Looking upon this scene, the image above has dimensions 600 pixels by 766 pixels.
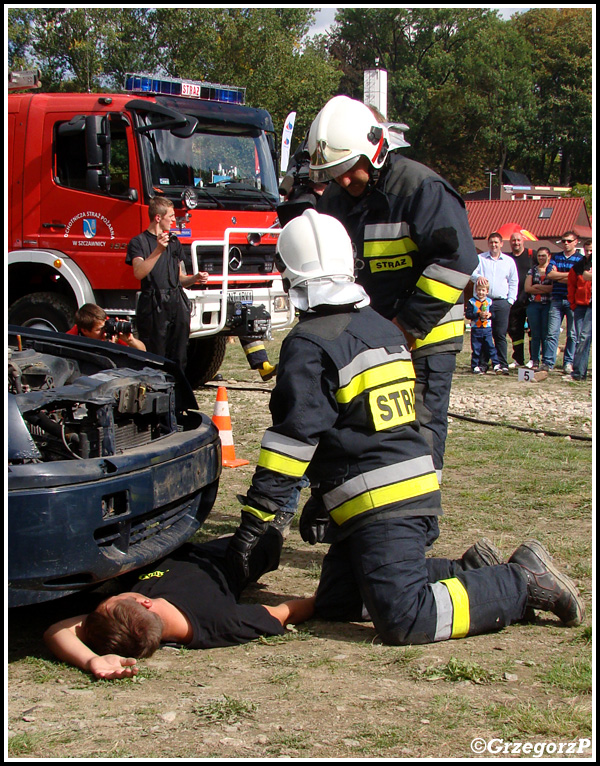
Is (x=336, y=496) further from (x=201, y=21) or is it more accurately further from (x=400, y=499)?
(x=201, y=21)

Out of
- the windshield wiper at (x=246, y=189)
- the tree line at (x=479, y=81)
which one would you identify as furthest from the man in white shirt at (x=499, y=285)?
the tree line at (x=479, y=81)

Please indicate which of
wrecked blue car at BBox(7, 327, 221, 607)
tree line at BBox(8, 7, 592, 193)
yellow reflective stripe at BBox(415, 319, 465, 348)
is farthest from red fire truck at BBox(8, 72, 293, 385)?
tree line at BBox(8, 7, 592, 193)

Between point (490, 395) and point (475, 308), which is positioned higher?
point (475, 308)

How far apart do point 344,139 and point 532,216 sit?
27.8 metres

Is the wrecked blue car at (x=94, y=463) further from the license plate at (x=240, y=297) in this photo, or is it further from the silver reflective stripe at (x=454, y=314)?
the license plate at (x=240, y=297)

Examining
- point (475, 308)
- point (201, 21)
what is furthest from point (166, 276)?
point (201, 21)

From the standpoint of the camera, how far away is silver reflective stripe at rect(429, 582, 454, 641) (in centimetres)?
338

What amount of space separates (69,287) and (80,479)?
21.3 feet

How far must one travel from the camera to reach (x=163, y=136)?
9297 millimetres

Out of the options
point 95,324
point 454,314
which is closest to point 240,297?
point 95,324

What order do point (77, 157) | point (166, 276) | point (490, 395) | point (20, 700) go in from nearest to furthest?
point (20, 700) → point (166, 276) → point (77, 157) → point (490, 395)

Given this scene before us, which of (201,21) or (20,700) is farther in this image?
(201,21)

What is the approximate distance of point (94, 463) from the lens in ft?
10.7

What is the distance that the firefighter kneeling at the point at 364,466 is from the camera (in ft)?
11.0
